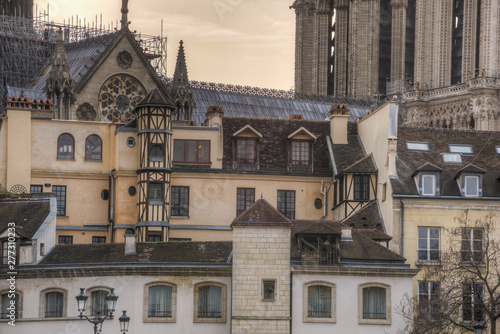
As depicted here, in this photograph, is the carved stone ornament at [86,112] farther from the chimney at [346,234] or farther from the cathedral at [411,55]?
the cathedral at [411,55]

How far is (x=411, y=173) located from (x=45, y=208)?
17.8 m

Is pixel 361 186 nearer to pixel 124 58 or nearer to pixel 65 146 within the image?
pixel 65 146

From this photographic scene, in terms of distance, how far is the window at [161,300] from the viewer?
199 ft

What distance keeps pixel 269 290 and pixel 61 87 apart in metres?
29.4

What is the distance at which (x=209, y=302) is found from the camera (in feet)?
200

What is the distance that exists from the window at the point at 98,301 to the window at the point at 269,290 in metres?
6.73

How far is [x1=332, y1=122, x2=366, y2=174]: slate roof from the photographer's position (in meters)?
73.8

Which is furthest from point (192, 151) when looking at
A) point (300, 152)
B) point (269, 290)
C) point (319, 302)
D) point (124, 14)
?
point (124, 14)

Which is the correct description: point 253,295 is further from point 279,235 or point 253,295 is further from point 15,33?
point 15,33

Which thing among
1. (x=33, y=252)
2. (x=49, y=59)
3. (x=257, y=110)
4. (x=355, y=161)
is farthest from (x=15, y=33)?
(x=33, y=252)

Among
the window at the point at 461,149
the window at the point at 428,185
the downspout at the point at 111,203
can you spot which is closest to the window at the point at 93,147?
the downspout at the point at 111,203

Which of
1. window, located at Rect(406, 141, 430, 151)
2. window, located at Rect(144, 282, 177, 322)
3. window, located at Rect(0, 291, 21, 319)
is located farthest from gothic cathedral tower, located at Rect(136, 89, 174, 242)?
window, located at Rect(406, 141, 430, 151)

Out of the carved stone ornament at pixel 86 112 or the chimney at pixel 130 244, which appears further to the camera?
the carved stone ornament at pixel 86 112

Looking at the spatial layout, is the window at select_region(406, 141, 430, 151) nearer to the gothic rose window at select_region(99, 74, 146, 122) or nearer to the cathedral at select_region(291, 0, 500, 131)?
the gothic rose window at select_region(99, 74, 146, 122)
